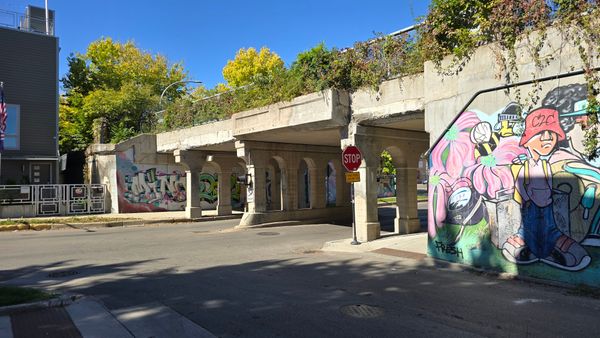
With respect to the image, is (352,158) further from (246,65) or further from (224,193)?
(246,65)

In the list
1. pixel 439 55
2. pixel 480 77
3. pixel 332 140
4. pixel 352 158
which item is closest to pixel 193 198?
pixel 332 140

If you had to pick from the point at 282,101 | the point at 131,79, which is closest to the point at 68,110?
the point at 131,79

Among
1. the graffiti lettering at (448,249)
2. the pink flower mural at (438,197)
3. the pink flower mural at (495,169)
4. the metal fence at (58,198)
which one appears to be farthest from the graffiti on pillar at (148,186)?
the pink flower mural at (495,169)

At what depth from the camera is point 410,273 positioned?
882 cm

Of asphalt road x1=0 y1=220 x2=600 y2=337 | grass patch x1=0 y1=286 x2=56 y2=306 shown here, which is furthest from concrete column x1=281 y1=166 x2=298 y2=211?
grass patch x1=0 y1=286 x2=56 y2=306

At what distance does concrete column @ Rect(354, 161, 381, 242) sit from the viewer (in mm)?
12984

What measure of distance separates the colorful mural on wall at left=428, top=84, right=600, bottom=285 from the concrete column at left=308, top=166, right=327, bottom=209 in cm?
1173

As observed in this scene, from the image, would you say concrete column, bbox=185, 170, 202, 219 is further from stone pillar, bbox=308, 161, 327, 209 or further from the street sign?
the street sign

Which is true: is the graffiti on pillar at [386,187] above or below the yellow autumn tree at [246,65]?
below

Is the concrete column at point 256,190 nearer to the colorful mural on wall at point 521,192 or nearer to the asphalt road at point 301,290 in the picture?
the asphalt road at point 301,290

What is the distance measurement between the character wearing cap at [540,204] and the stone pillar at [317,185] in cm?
→ 1367

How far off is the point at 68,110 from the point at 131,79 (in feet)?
22.6

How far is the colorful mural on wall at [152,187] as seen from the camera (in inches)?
973

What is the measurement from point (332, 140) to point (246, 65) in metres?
26.2
